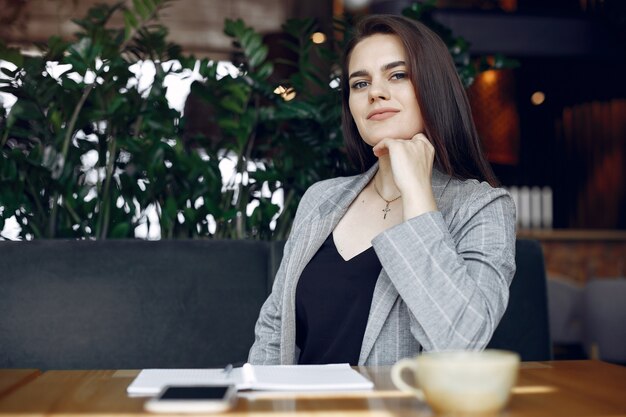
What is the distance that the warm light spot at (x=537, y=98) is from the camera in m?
7.60

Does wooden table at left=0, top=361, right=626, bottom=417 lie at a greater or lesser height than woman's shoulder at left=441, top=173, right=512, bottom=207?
lesser

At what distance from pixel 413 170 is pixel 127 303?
1027mm

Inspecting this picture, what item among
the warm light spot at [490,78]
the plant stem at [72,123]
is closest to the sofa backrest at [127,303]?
the plant stem at [72,123]

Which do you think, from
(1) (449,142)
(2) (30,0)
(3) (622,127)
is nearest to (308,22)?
(1) (449,142)

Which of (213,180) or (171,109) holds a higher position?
(171,109)

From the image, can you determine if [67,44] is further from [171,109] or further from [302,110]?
[302,110]

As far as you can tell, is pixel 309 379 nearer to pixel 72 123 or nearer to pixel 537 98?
pixel 72 123

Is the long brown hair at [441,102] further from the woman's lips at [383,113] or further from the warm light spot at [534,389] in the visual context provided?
the warm light spot at [534,389]

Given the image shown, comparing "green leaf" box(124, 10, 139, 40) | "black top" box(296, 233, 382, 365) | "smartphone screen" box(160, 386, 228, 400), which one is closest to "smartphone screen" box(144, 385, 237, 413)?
"smartphone screen" box(160, 386, 228, 400)

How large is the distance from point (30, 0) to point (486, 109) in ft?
10.8

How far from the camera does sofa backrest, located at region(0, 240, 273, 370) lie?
79.5 inches

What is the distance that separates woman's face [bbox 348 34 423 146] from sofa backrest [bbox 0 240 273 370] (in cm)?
67

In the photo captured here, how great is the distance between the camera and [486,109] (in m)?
4.92

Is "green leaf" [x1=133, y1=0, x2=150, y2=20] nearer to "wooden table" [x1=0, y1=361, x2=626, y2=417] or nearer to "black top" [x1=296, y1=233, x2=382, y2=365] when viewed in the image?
"black top" [x1=296, y1=233, x2=382, y2=365]
